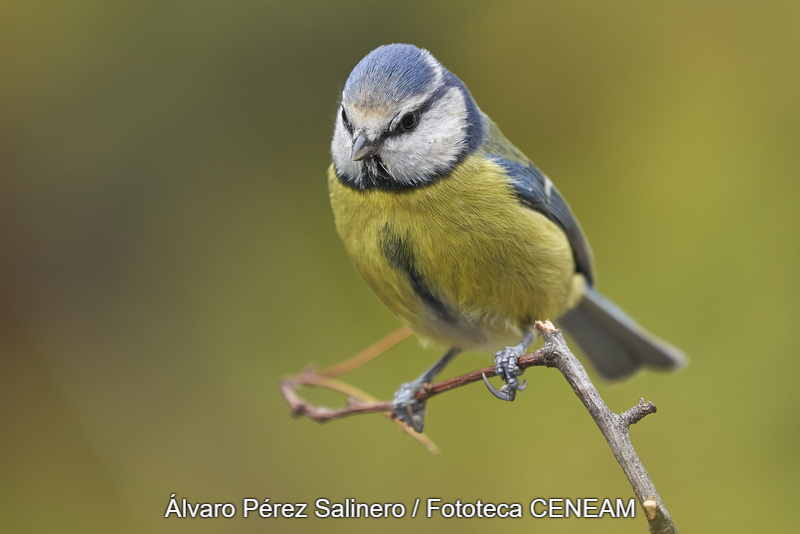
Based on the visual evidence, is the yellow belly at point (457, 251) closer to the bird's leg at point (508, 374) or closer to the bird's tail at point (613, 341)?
the bird's leg at point (508, 374)

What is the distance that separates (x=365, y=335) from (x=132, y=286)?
1050 mm

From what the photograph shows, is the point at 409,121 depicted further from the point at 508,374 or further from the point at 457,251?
the point at 508,374

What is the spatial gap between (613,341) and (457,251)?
121 cm

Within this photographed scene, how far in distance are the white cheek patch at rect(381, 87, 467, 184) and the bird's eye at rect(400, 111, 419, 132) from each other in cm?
1

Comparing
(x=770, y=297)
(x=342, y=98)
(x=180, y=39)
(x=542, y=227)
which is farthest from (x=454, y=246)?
(x=180, y=39)

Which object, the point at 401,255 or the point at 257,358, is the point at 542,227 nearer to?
the point at 401,255

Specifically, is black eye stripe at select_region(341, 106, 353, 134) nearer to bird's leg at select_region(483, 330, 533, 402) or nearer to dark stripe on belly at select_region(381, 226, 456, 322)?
dark stripe on belly at select_region(381, 226, 456, 322)

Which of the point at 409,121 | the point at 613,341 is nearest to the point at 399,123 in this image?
the point at 409,121

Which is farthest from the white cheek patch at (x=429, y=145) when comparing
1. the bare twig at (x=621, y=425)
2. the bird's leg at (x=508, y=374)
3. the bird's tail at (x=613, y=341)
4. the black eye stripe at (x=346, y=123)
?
the bird's tail at (x=613, y=341)

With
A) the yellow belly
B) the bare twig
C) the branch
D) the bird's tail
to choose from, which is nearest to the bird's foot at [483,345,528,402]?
the yellow belly

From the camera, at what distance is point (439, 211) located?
1.89 meters

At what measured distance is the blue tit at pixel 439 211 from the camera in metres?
1.79

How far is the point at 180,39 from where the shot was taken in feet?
10.3

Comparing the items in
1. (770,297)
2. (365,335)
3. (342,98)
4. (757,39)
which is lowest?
(770,297)
